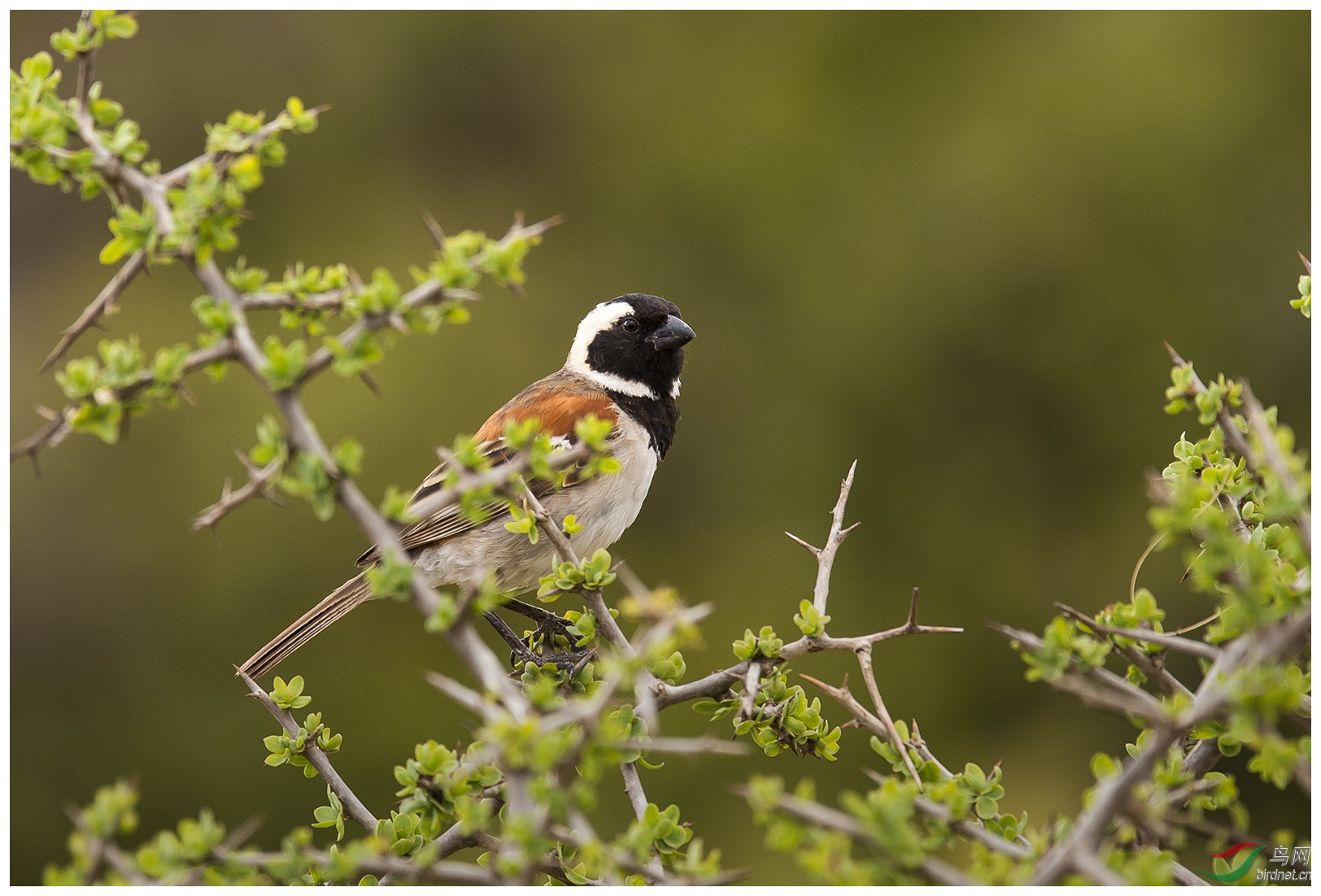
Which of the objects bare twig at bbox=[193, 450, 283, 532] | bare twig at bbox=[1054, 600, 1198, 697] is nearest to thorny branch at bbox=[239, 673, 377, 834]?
bare twig at bbox=[193, 450, 283, 532]

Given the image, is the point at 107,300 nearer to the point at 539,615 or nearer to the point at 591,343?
the point at 539,615

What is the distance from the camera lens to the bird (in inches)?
165

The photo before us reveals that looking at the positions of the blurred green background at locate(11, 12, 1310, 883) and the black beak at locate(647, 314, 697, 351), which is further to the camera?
the blurred green background at locate(11, 12, 1310, 883)

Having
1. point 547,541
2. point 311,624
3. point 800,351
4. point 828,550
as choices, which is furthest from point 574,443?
point 800,351

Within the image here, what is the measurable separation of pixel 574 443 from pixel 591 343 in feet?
2.20

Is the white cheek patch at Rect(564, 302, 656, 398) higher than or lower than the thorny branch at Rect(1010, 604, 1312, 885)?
higher

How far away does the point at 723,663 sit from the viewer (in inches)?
315

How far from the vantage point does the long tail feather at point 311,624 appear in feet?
13.1

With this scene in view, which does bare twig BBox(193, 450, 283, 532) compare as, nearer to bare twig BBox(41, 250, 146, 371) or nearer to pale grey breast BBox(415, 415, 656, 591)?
bare twig BBox(41, 250, 146, 371)

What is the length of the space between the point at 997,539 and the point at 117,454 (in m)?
6.49

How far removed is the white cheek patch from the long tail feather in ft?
4.66

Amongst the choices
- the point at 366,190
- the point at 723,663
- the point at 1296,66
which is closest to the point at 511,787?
the point at 723,663

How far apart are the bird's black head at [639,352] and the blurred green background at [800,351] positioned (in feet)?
10.3

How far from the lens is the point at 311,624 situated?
4047 millimetres
